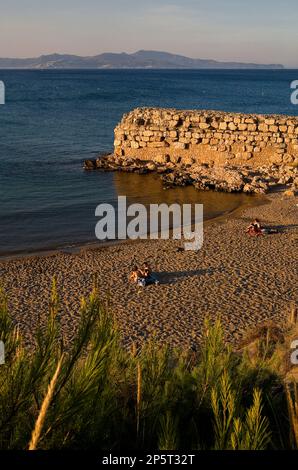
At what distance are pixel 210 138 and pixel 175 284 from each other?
17.3 meters

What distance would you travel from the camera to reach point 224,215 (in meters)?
24.1

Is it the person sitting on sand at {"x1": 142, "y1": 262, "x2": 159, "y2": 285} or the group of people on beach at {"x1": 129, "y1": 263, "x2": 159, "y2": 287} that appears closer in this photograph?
the group of people on beach at {"x1": 129, "y1": 263, "x2": 159, "y2": 287}

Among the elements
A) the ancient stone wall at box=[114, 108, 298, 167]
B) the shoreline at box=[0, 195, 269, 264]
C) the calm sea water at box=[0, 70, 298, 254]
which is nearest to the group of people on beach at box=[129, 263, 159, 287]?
the shoreline at box=[0, 195, 269, 264]

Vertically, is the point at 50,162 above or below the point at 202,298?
above

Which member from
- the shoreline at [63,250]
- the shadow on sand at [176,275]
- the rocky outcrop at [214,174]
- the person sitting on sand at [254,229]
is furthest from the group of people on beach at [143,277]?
the rocky outcrop at [214,174]

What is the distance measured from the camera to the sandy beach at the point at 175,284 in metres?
13.3

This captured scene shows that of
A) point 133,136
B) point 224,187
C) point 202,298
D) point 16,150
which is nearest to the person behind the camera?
point 202,298

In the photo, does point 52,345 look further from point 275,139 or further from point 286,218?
point 275,139

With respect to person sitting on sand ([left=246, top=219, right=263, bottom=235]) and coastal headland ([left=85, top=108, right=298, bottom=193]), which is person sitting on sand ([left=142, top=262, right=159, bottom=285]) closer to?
person sitting on sand ([left=246, top=219, right=263, bottom=235])

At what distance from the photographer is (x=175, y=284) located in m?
16.0

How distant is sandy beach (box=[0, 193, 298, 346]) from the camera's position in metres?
13.3

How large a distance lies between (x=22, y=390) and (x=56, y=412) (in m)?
0.30

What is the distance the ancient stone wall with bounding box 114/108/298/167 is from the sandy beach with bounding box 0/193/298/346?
9926mm

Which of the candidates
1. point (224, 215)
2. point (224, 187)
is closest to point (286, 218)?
point (224, 215)
